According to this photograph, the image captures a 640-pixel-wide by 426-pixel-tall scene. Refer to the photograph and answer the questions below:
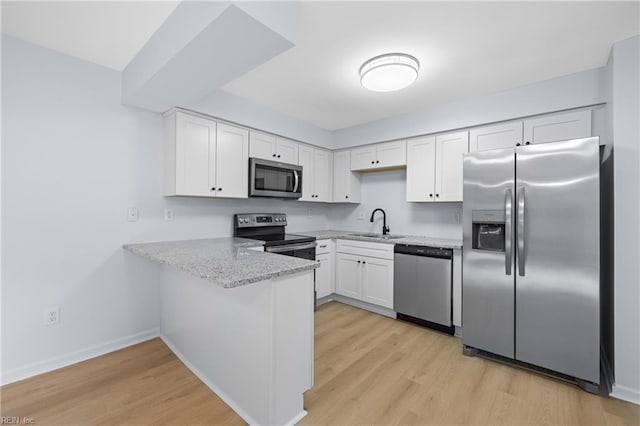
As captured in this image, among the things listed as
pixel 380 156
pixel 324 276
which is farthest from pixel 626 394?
pixel 380 156

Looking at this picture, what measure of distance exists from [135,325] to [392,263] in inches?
103

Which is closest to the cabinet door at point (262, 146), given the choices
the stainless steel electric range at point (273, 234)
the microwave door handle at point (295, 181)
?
the microwave door handle at point (295, 181)

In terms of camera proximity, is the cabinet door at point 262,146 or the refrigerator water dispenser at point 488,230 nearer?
the refrigerator water dispenser at point 488,230

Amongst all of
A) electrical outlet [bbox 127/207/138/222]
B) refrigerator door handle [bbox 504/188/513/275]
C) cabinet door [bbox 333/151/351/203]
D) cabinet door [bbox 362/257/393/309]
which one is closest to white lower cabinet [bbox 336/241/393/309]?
cabinet door [bbox 362/257/393/309]

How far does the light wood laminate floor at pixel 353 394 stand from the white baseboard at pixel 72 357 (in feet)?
0.20

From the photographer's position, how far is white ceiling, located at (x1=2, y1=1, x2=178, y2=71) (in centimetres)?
171

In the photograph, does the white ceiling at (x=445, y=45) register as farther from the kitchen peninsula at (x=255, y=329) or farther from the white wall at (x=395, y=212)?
the kitchen peninsula at (x=255, y=329)

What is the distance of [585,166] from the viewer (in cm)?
196

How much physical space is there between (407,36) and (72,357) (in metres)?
3.49

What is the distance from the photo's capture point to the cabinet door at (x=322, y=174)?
156 inches

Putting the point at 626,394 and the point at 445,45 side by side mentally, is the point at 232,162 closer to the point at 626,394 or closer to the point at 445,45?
the point at 445,45

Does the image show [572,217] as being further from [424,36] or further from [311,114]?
[311,114]

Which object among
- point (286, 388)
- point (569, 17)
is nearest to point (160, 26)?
point (286, 388)

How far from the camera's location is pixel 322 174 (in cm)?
408
